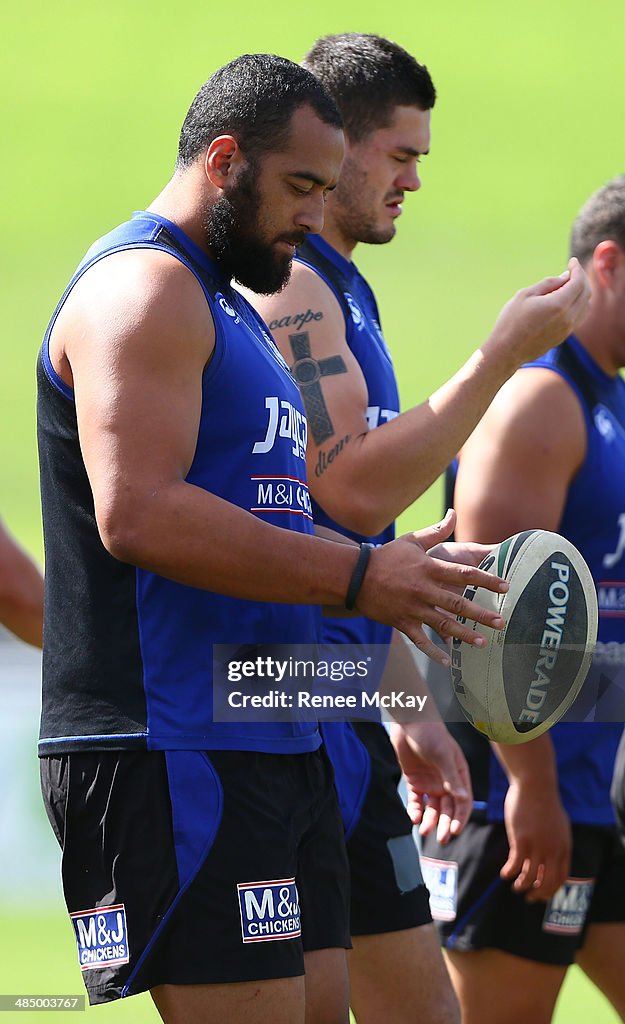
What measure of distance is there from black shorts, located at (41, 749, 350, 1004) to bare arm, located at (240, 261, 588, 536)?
0.79 metres

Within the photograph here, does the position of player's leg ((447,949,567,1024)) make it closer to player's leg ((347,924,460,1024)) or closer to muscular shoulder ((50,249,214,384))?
player's leg ((347,924,460,1024))

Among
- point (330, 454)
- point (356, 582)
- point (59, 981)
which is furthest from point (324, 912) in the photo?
point (59, 981)

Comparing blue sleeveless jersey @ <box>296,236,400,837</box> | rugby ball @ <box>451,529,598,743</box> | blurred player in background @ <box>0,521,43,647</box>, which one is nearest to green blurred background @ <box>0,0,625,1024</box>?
blue sleeveless jersey @ <box>296,236,400,837</box>

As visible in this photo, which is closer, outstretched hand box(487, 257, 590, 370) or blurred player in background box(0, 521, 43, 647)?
outstretched hand box(487, 257, 590, 370)

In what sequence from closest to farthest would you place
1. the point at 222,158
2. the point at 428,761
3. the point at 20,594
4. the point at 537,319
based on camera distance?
the point at 222,158
the point at 537,319
the point at 20,594
the point at 428,761

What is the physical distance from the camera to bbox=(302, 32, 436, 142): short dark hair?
12.6ft

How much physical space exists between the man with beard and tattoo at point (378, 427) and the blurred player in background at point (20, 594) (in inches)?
26.8

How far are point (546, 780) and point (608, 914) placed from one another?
0.47m

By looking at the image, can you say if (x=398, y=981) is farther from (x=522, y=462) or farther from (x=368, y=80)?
(x=368, y=80)

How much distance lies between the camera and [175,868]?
2688 mm

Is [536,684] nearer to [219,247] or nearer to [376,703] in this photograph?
[376,703]

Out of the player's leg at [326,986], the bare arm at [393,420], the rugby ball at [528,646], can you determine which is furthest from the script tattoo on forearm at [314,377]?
the player's leg at [326,986]

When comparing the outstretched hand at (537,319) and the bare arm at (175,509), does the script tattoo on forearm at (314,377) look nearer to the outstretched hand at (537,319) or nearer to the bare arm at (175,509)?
the outstretched hand at (537,319)

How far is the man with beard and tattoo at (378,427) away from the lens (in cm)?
338
